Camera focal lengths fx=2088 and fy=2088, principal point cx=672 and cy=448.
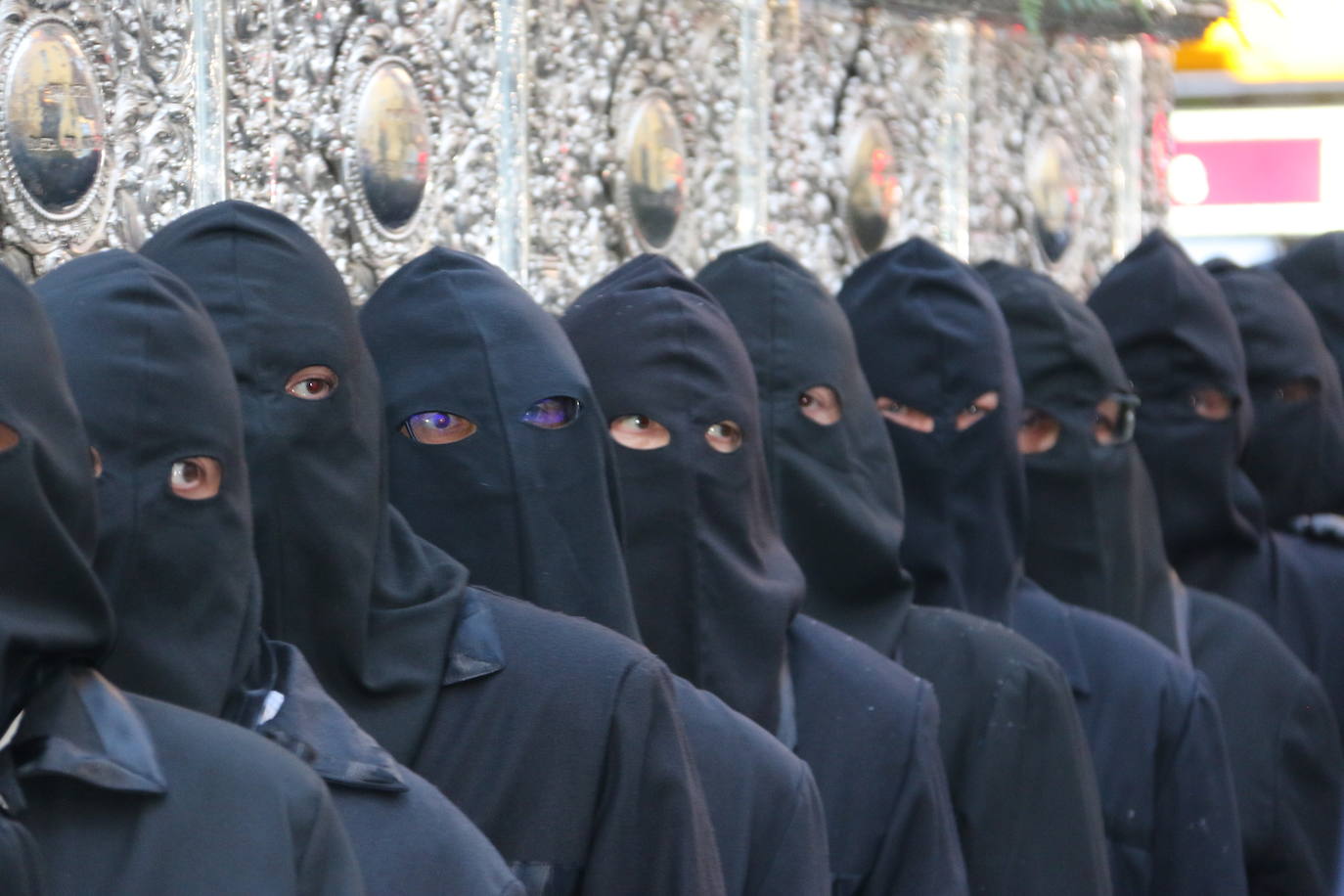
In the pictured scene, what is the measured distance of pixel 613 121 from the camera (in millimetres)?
4191

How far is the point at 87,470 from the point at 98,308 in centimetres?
34

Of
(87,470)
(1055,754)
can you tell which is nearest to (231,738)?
(87,470)

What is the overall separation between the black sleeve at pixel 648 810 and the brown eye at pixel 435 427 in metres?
0.46

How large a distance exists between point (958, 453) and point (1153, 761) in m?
0.68

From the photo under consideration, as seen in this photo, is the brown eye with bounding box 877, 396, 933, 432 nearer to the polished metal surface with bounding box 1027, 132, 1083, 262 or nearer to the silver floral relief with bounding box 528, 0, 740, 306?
the silver floral relief with bounding box 528, 0, 740, 306

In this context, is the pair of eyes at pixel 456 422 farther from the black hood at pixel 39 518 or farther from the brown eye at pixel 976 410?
the brown eye at pixel 976 410

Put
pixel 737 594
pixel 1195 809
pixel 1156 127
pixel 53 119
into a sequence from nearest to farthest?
1. pixel 53 119
2. pixel 737 594
3. pixel 1195 809
4. pixel 1156 127

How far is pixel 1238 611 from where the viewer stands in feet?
14.5

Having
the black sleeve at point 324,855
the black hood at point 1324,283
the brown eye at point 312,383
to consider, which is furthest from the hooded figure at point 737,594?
the black hood at point 1324,283

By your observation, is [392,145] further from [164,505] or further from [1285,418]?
[1285,418]

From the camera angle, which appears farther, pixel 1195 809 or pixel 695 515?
pixel 1195 809

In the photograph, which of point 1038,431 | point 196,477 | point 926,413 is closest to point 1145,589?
point 1038,431

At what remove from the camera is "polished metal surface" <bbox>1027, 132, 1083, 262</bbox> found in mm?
5625

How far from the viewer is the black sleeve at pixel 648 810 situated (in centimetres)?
255
